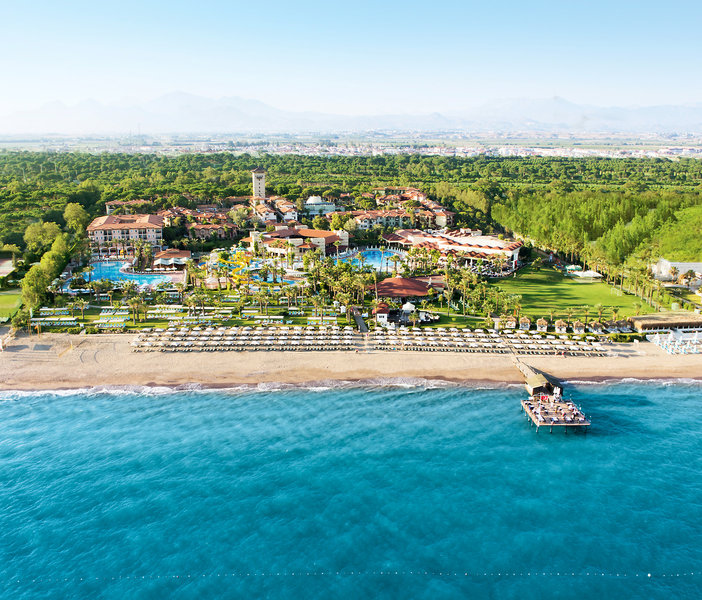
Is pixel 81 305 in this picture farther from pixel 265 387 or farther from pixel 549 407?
pixel 549 407

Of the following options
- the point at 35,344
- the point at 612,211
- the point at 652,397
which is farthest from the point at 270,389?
the point at 612,211

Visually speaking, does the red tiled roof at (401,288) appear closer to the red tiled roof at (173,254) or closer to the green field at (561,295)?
the green field at (561,295)

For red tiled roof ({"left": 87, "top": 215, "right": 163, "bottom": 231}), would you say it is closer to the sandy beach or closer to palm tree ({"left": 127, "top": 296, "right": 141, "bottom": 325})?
palm tree ({"left": 127, "top": 296, "right": 141, "bottom": 325})

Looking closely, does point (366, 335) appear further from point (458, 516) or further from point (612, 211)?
point (612, 211)

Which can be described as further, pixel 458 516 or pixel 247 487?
pixel 247 487

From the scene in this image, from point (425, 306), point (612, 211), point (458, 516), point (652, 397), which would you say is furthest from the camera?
point (612, 211)

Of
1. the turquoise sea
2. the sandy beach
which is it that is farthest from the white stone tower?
the turquoise sea
